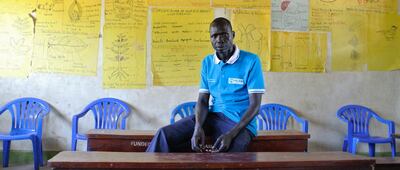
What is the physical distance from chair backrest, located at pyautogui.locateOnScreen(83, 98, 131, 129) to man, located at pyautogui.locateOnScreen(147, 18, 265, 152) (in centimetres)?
178

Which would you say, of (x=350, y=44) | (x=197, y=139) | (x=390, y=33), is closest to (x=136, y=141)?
(x=197, y=139)

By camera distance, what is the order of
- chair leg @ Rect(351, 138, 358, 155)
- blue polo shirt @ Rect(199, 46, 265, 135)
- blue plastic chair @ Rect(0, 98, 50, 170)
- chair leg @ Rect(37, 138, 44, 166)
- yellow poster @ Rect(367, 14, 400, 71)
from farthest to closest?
yellow poster @ Rect(367, 14, 400, 71) → chair leg @ Rect(351, 138, 358, 155) → blue plastic chair @ Rect(0, 98, 50, 170) → chair leg @ Rect(37, 138, 44, 166) → blue polo shirt @ Rect(199, 46, 265, 135)

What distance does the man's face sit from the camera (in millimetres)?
2963

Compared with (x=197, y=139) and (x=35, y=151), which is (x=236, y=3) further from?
(x=35, y=151)

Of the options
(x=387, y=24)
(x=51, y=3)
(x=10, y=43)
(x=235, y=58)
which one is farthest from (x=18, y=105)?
(x=387, y=24)

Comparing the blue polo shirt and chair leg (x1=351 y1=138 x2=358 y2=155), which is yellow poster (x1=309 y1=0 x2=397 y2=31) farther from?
the blue polo shirt

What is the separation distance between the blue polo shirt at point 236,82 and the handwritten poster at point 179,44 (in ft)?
5.54

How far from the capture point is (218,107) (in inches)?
127

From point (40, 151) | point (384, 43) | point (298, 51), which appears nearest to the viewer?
point (40, 151)

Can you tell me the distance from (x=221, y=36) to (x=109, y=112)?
227cm

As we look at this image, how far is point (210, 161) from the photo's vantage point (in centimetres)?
237

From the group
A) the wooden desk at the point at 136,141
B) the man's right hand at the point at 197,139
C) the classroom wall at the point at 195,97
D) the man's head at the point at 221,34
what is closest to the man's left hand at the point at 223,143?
the man's right hand at the point at 197,139

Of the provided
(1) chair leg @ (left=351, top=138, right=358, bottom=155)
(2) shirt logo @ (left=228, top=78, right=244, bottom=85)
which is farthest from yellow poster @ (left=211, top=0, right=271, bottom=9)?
(2) shirt logo @ (left=228, top=78, right=244, bottom=85)

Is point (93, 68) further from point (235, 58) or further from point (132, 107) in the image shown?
point (235, 58)
